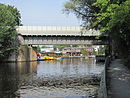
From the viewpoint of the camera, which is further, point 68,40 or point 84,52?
point 84,52

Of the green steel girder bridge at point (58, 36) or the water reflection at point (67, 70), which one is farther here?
the green steel girder bridge at point (58, 36)

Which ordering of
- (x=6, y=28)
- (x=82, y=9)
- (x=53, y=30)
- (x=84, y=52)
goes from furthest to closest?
(x=84, y=52) → (x=53, y=30) → (x=6, y=28) → (x=82, y=9)

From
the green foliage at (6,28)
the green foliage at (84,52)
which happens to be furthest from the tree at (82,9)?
the green foliage at (84,52)

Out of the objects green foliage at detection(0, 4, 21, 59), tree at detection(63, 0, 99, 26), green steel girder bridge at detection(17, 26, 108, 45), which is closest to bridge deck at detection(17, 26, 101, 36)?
green steel girder bridge at detection(17, 26, 108, 45)

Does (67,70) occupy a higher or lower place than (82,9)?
lower

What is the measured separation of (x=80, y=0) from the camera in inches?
1483

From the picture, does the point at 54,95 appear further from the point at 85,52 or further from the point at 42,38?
the point at 85,52

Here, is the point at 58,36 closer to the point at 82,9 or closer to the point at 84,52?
the point at 82,9

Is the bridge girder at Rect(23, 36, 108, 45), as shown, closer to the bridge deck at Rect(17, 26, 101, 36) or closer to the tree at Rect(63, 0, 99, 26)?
the bridge deck at Rect(17, 26, 101, 36)

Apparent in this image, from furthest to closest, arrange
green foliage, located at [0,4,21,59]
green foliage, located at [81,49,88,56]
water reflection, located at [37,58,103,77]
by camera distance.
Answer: green foliage, located at [81,49,88,56] → green foliage, located at [0,4,21,59] → water reflection, located at [37,58,103,77]

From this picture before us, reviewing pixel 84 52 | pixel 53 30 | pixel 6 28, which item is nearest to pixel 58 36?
pixel 53 30

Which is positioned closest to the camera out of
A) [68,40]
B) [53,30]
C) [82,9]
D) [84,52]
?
[82,9]

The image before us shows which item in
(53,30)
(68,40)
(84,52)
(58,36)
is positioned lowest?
(84,52)

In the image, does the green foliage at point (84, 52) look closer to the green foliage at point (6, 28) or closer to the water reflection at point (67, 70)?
the green foliage at point (6, 28)
